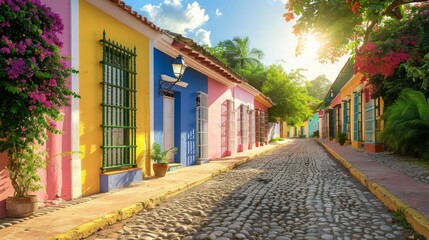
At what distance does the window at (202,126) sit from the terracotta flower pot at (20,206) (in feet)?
22.5

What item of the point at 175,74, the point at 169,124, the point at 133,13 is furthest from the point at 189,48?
the point at 133,13

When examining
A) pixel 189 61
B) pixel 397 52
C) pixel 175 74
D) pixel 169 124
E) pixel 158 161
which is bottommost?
pixel 158 161

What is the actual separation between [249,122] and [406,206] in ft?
51.8

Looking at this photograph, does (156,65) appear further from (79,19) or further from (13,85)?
(13,85)

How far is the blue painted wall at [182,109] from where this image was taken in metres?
8.27

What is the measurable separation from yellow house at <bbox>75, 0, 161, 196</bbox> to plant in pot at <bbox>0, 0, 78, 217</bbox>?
1.29 m

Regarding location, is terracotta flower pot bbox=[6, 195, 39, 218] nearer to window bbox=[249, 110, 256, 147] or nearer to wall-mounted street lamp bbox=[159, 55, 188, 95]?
wall-mounted street lamp bbox=[159, 55, 188, 95]

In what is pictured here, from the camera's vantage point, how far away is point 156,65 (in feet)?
27.0

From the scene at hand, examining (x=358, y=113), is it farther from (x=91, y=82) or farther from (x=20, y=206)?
(x=20, y=206)

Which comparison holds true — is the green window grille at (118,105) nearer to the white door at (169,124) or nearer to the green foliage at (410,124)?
the white door at (169,124)

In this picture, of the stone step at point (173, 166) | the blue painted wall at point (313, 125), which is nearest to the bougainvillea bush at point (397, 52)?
the stone step at point (173, 166)

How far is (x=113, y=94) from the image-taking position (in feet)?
21.4

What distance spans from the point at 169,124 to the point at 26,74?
19.1 ft

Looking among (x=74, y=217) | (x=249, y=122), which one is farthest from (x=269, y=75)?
(x=74, y=217)
